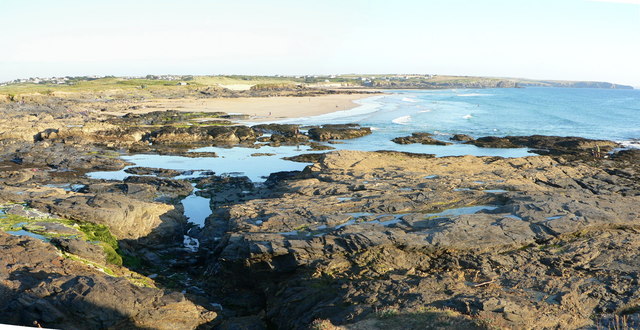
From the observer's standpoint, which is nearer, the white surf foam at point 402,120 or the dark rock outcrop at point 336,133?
the dark rock outcrop at point 336,133

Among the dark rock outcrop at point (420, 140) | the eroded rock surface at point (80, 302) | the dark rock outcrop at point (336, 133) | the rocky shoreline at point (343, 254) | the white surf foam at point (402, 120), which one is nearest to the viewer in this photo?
the eroded rock surface at point (80, 302)

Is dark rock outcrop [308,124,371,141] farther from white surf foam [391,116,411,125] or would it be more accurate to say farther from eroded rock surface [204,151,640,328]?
eroded rock surface [204,151,640,328]

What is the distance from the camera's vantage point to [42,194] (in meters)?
18.1

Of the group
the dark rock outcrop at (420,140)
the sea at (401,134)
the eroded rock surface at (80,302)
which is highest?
the eroded rock surface at (80,302)

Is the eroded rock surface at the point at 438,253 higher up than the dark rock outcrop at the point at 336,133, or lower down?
higher up

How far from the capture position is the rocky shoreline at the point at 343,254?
9.82 m

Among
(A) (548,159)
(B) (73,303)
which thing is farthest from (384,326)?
(A) (548,159)

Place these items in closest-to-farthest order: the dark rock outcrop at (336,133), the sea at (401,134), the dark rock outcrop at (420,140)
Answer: the sea at (401,134)
the dark rock outcrop at (420,140)
the dark rock outcrop at (336,133)

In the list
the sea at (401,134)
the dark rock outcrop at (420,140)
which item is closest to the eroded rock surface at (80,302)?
the sea at (401,134)

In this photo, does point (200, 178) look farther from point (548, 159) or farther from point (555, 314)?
point (555, 314)

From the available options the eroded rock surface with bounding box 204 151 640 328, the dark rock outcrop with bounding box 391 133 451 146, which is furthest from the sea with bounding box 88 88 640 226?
the eroded rock surface with bounding box 204 151 640 328

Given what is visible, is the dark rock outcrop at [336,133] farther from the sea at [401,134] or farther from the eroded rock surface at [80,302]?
the eroded rock surface at [80,302]

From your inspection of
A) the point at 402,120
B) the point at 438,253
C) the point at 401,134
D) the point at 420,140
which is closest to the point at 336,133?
the point at 401,134

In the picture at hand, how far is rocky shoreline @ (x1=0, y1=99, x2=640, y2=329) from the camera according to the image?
9820 mm
